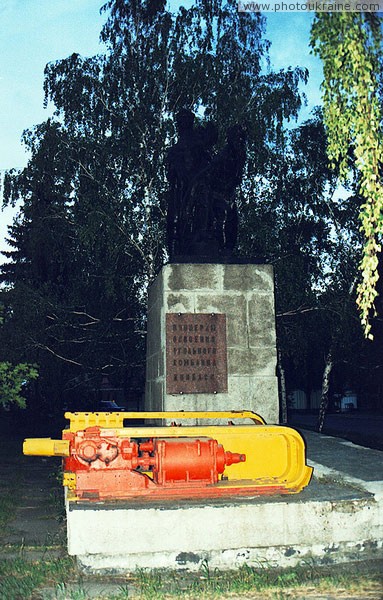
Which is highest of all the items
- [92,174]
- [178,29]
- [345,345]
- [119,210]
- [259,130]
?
[178,29]

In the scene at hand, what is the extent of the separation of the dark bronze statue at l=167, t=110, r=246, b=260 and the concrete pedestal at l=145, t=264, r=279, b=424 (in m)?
0.47

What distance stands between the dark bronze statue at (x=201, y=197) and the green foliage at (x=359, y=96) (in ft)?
11.0

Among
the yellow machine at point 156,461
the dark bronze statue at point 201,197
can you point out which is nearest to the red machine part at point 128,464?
the yellow machine at point 156,461

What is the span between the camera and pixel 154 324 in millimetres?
9047

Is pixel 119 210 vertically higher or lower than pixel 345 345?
higher

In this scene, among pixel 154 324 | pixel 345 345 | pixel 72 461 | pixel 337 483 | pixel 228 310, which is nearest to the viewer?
pixel 72 461

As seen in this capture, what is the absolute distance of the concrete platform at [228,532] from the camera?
4.86 m

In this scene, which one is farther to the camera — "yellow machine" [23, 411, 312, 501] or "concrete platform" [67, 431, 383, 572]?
"yellow machine" [23, 411, 312, 501]

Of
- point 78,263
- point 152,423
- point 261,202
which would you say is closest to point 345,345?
point 261,202

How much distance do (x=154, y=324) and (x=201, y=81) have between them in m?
10.6

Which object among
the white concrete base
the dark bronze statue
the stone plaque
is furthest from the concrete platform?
the dark bronze statue

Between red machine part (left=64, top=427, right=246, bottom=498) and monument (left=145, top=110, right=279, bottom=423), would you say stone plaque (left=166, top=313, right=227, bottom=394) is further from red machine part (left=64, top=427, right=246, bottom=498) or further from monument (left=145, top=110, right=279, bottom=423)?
red machine part (left=64, top=427, right=246, bottom=498)

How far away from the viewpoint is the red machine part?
17.3ft

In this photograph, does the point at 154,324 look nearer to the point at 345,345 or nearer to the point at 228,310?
the point at 228,310
